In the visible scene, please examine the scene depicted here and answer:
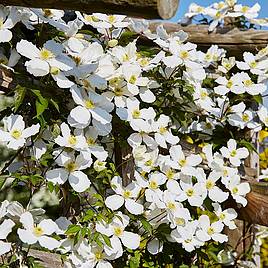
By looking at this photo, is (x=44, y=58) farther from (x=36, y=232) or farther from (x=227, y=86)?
(x=227, y=86)

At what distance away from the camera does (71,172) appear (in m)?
1.60

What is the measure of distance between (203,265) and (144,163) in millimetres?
767

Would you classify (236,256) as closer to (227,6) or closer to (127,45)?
(227,6)

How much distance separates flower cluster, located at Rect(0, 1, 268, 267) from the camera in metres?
1.56

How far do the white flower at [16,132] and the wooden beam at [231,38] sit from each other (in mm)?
1255

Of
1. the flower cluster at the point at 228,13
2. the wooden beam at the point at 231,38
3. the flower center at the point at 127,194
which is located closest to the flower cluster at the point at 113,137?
the flower center at the point at 127,194

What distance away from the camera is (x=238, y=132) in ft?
8.01

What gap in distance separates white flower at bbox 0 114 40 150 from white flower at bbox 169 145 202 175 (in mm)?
557

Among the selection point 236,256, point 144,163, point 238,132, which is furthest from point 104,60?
point 236,256

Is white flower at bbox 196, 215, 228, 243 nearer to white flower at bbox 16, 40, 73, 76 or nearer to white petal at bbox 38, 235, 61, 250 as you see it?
white petal at bbox 38, 235, 61, 250

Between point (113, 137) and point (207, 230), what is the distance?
1.51ft

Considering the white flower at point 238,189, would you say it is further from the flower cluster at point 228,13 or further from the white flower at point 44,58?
the white flower at point 44,58

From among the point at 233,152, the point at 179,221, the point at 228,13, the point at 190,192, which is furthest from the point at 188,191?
the point at 228,13

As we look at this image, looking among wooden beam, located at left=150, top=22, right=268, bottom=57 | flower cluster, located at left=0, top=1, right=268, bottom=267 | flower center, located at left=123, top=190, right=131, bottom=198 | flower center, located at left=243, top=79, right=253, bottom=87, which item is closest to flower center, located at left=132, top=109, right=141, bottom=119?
flower cluster, located at left=0, top=1, right=268, bottom=267
